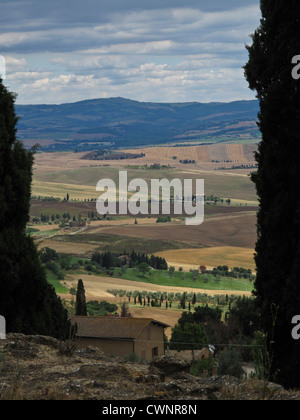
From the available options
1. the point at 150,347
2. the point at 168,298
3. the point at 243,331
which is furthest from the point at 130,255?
the point at 150,347

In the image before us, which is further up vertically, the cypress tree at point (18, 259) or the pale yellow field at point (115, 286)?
the cypress tree at point (18, 259)

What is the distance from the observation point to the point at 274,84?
12016 millimetres

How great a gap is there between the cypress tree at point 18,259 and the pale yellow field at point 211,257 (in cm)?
10176

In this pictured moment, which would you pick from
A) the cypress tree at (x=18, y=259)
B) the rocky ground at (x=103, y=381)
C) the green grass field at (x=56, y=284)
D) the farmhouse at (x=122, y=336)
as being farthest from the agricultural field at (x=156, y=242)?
the rocky ground at (x=103, y=381)

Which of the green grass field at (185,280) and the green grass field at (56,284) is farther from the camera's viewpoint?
the green grass field at (185,280)

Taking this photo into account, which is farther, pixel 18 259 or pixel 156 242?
pixel 156 242

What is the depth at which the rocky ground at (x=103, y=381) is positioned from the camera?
6275 mm

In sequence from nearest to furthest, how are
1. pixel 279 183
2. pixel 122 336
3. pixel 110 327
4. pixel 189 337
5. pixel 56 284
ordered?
pixel 279 183 → pixel 122 336 → pixel 110 327 → pixel 189 337 → pixel 56 284

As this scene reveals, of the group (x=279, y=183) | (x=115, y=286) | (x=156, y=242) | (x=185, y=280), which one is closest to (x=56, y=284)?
(x=115, y=286)

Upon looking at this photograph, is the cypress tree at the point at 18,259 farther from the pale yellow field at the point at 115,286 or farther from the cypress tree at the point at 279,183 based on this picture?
the pale yellow field at the point at 115,286

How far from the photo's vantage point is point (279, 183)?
11.6 meters

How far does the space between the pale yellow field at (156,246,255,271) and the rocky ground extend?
343 ft

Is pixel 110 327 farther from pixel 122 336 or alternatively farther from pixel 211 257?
pixel 211 257

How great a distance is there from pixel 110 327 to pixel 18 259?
20.5 m
